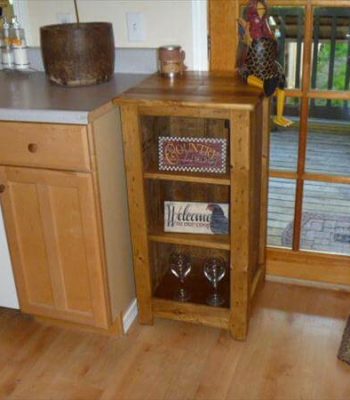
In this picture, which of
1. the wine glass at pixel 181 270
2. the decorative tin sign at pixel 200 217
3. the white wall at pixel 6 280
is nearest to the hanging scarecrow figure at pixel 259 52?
the decorative tin sign at pixel 200 217

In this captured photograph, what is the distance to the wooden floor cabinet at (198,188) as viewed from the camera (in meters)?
1.64

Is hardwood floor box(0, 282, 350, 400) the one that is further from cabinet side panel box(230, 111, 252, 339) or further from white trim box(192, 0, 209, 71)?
A: white trim box(192, 0, 209, 71)

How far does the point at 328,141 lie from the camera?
2053 millimetres

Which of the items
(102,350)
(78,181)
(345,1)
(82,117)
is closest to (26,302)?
(102,350)

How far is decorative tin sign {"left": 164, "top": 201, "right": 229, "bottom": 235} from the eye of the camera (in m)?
1.88

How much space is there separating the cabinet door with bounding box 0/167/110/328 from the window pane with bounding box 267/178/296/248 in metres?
0.81

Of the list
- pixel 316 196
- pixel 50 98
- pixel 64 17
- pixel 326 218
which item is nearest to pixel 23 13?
pixel 64 17

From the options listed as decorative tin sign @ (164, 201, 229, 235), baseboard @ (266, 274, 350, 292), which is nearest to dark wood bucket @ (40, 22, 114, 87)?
decorative tin sign @ (164, 201, 229, 235)

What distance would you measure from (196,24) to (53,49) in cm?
53

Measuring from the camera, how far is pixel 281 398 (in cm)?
168

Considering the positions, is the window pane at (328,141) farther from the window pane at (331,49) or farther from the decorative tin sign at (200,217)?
the decorative tin sign at (200,217)

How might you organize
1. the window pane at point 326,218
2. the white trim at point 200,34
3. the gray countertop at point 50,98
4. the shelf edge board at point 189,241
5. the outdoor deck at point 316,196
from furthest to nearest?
1. the window pane at point 326,218
2. the outdoor deck at point 316,196
3. the white trim at point 200,34
4. the shelf edge board at point 189,241
5. the gray countertop at point 50,98

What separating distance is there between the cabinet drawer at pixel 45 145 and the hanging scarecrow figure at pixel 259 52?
60 centimetres

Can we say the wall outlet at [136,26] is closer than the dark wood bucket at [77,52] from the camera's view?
No
